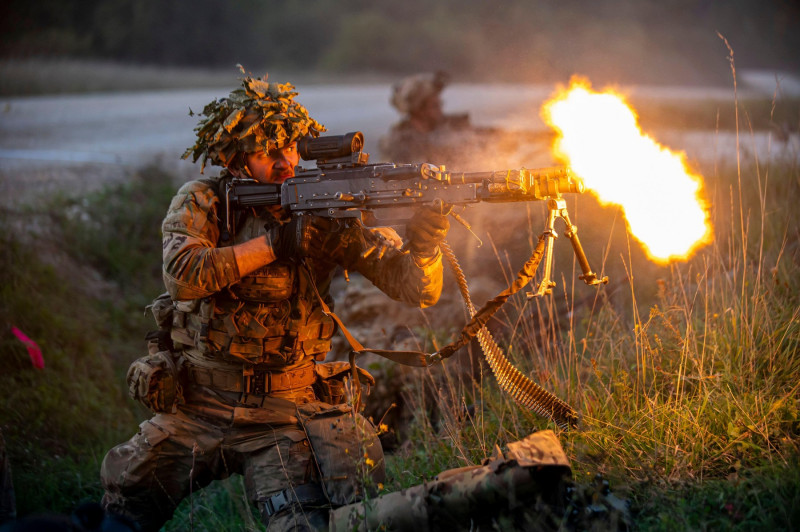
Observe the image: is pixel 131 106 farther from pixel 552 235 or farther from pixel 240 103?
pixel 552 235

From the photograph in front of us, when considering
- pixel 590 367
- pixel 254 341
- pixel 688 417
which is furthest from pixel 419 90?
pixel 688 417

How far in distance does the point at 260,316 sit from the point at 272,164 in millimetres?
824

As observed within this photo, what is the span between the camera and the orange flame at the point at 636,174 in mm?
3514

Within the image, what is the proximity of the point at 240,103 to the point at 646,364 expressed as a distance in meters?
2.62

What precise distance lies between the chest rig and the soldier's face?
23cm

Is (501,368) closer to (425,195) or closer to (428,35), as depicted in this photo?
(425,195)

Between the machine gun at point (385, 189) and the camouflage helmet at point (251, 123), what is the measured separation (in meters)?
0.24

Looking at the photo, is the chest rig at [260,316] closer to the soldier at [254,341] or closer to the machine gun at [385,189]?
the soldier at [254,341]

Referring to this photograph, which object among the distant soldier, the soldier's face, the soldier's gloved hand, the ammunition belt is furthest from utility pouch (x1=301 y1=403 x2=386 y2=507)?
the distant soldier

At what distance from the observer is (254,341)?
11.9 feet

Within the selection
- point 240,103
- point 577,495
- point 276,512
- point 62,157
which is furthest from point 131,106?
point 577,495

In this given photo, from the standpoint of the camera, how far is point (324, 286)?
151 inches

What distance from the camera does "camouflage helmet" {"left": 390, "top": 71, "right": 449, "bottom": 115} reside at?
764 cm

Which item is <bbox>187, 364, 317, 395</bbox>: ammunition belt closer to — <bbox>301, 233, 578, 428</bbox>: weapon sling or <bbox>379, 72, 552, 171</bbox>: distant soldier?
<bbox>301, 233, 578, 428</bbox>: weapon sling
